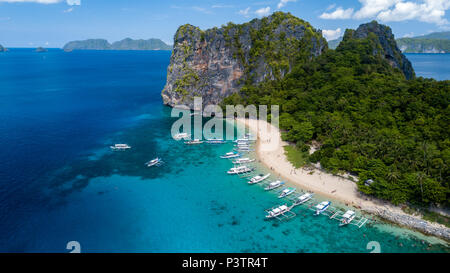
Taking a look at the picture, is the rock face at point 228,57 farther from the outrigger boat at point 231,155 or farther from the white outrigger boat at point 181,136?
the outrigger boat at point 231,155

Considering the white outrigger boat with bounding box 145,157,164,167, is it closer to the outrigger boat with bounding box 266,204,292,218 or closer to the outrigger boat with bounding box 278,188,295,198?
the outrigger boat with bounding box 278,188,295,198

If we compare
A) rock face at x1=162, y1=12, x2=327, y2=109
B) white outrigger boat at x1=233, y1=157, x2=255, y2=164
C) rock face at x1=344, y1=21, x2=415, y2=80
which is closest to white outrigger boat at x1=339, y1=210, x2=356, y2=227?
white outrigger boat at x1=233, y1=157, x2=255, y2=164

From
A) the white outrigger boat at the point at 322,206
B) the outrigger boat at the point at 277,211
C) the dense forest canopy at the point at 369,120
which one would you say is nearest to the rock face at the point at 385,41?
the dense forest canopy at the point at 369,120

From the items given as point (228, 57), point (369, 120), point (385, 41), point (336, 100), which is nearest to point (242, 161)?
point (369, 120)

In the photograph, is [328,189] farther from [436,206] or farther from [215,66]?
[215,66]

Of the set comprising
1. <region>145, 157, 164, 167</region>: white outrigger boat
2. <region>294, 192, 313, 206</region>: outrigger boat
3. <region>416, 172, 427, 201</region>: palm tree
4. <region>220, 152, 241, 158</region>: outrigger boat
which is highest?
<region>416, 172, 427, 201</region>: palm tree

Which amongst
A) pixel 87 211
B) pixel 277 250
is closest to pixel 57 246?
pixel 87 211

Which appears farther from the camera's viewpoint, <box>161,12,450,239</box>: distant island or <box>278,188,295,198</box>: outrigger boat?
<box>278,188,295,198</box>: outrigger boat
